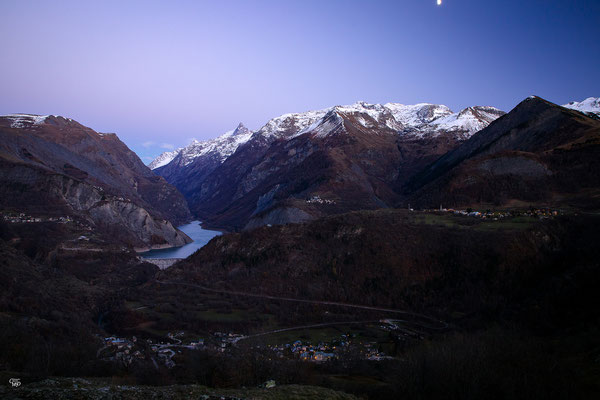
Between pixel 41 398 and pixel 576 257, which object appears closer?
pixel 41 398

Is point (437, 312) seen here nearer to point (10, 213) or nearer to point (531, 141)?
point (531, 141)

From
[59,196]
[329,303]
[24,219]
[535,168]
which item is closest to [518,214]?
[535,168]

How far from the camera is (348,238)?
306 ft

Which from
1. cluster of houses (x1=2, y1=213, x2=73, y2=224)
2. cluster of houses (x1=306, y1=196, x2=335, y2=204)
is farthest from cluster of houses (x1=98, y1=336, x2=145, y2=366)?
cluster of houses (x1=306, y1=196, x2=335, y2=204)

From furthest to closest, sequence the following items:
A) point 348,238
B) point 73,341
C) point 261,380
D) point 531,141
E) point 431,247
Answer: point 531,141 → point 348,238 → point 431,247 → point 73,341 → point 261,380

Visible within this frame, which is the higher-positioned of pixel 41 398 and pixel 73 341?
pixel 41 398

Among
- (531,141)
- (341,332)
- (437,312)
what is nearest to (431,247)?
(437,312)

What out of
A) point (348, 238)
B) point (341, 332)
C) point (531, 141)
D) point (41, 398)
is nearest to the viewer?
point (41, 398)

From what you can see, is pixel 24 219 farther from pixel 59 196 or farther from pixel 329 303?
pixel 329 303

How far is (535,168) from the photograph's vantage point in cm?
11169

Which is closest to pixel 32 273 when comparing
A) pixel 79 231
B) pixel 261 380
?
pixel 79 231

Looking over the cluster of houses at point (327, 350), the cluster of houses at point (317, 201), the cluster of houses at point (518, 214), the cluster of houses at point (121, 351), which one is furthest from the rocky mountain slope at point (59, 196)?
the cluster of houses at point (518, 214)

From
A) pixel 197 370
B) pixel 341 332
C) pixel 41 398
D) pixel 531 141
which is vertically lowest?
pixel 341 332

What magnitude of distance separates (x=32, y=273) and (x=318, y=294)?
56.3 metres
